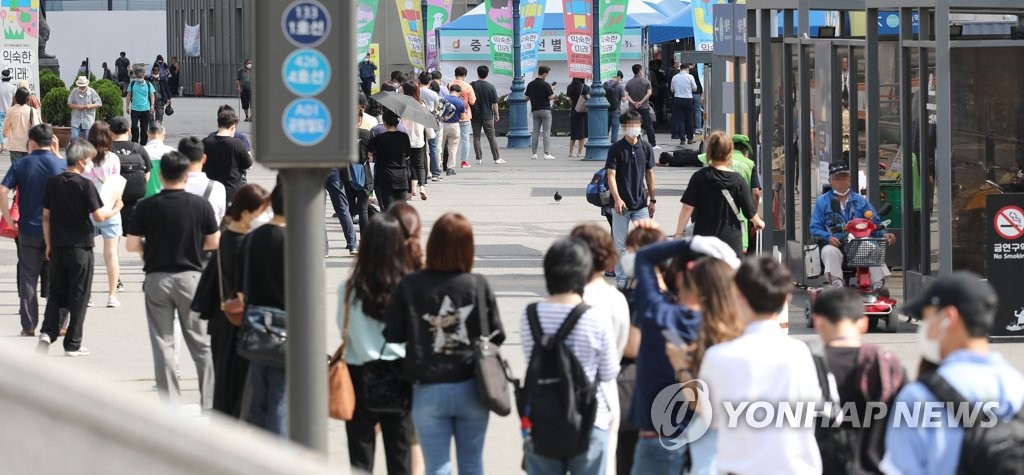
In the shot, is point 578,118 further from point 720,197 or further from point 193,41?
point 193,41

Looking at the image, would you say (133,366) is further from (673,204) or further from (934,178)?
(673,204)

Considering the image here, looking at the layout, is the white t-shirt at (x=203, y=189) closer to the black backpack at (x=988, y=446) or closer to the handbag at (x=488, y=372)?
the handbag at (x=488, y=372)

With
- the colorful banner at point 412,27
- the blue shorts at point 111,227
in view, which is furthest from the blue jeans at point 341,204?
the colorful banner at point 412,27

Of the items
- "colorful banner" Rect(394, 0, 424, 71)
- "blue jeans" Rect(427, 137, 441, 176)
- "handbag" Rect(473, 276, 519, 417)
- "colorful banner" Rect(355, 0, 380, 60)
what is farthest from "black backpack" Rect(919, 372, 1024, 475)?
"colorful banner" Rect(394, 0, 424, 71)

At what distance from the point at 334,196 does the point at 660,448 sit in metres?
10.8

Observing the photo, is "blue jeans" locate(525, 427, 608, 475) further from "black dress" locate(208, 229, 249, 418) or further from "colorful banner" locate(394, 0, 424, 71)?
"colorful banner" locate(394, 0, 424, 71)

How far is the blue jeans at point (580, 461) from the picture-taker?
5938 millimetres

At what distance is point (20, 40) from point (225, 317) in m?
22.1

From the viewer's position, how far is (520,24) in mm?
32875

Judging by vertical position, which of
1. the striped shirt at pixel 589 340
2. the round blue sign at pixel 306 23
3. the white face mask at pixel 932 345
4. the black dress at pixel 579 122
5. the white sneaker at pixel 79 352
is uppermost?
the black dress at pixel 579 122

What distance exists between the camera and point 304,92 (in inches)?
191

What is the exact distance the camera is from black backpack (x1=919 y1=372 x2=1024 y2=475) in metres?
4.09

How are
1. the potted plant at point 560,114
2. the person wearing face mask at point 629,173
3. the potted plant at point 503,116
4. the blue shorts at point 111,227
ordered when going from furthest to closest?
the potted plant at point 503,116 < the potted plant at point 560,114 < the person wearing face mask at point 629,173 < the blue shorts at point 111,227

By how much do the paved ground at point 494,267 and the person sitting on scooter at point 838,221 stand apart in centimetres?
48
